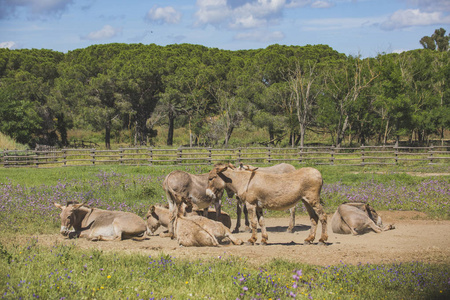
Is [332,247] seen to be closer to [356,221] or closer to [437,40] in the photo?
[356,221]

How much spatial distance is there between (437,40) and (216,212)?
89998 mm

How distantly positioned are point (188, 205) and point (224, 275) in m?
4.50

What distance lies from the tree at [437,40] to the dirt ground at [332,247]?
8185 cm

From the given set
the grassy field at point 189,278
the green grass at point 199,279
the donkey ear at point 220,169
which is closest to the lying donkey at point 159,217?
the donkey ear at point 220,169

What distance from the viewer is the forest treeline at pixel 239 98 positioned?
137 feet

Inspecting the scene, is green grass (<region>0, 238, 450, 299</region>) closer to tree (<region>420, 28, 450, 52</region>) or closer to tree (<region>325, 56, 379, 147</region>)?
tree (<region>325, 56, 379, 147</region>)

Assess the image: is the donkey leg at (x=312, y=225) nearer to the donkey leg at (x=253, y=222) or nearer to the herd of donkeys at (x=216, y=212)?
the herd of donkeys at (x=216, y=212)

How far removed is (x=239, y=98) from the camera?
150 ft

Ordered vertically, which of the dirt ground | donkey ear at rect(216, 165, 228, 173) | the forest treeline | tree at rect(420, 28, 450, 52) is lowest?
the dirt ground

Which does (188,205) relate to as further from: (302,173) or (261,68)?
(261,68)

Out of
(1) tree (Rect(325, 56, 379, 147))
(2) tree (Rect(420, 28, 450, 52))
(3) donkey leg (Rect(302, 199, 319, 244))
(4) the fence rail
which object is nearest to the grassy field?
(3) donkey leg (Rect(302, 199, 319, 244))

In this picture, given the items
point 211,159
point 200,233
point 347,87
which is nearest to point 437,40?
point 347,87

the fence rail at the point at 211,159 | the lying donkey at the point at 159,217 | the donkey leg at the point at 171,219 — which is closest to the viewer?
the donkey leg at the point at 171,219

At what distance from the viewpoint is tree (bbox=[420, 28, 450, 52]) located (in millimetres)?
83537
